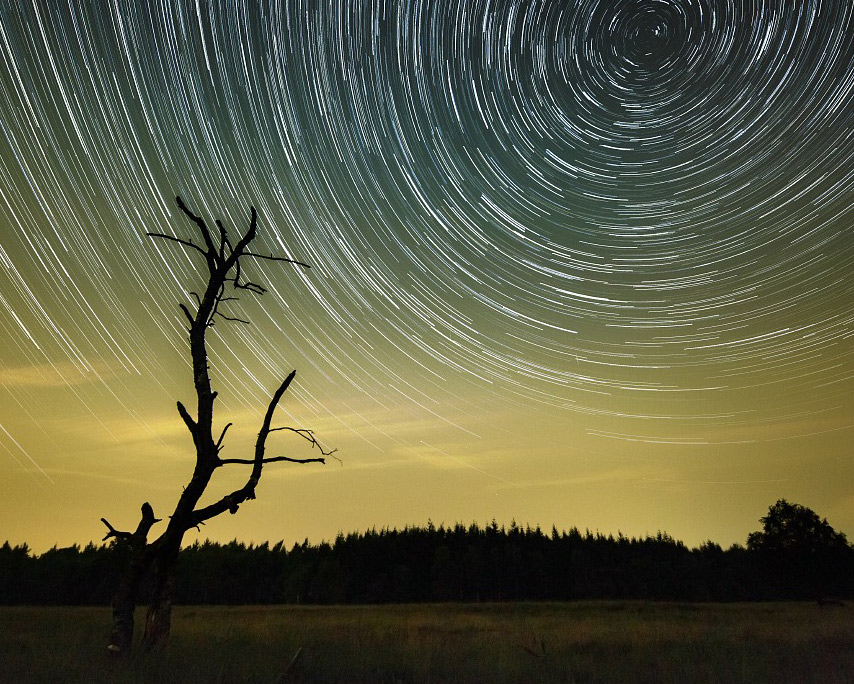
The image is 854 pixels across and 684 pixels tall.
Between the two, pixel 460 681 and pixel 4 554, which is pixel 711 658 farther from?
pixel 4 554

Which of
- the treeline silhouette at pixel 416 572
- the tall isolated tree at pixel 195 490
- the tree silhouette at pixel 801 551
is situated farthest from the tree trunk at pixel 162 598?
the treeline silhouette at pixel 416 572

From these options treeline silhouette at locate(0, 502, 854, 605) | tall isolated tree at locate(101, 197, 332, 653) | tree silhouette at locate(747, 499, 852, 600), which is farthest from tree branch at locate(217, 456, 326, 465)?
treeline silhouette at locate(0, 502, 854, 605)

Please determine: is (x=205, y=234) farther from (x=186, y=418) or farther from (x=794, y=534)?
(x=794, y=534)

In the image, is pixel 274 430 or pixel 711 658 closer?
pixel 274 430

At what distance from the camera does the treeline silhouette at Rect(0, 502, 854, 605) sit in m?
56.9

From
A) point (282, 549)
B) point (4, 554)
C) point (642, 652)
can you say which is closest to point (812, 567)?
point (642, 652)

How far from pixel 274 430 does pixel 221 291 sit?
7.63ft

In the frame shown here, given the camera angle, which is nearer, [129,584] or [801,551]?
[129,584]

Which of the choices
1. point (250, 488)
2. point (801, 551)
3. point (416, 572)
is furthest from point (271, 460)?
point (416, 572)

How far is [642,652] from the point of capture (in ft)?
37.5

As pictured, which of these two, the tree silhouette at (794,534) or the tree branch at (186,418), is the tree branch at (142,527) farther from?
the tree silhouette at (794,534)

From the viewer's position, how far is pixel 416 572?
65.2 metres

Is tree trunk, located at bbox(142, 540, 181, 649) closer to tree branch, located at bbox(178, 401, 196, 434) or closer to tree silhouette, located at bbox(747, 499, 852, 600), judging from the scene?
tree branch, located at bbox(178, 401, 196, 434)

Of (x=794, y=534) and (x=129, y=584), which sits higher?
(x=794, y=534)
